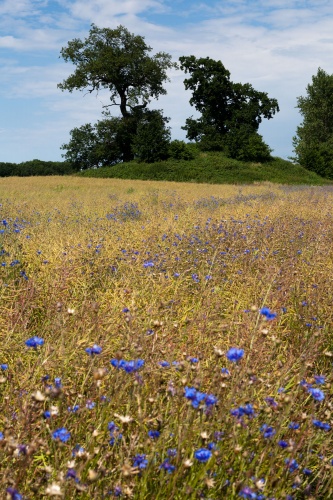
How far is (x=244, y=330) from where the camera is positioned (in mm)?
3482

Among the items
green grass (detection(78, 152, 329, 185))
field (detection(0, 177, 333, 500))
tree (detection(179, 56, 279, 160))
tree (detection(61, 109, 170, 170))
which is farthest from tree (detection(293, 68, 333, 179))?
field (detection(0, 177, 333, 500))

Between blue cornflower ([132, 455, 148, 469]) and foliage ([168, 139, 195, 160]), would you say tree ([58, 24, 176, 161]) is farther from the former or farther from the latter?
blue cornflower ([132, 455, 148, 469])

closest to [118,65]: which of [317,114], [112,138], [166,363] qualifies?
[112,138]

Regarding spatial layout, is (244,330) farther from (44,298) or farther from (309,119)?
(309,119)

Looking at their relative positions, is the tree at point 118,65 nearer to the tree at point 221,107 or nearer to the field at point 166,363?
the tree at point 221,107

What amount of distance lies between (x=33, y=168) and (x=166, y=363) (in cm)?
4314

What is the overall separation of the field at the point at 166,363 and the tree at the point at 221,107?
99.5 feet

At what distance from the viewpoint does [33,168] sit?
141 feet

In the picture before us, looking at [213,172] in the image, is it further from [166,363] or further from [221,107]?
[166,363]

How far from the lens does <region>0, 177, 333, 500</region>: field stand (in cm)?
191

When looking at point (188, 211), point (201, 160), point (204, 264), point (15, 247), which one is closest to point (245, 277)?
point (204, 264)

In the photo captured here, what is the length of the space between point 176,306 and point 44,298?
45.9 inches

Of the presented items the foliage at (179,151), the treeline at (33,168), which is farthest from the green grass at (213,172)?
the treeline at (33,168)

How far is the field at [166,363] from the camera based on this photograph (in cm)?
191
